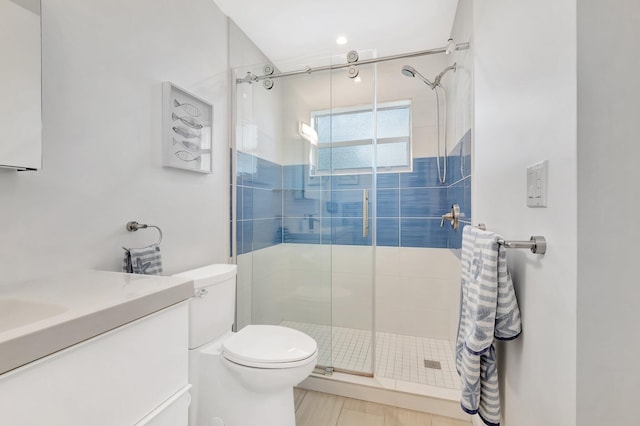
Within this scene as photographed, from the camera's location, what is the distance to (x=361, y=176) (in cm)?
200

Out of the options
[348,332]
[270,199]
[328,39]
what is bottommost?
[348,332]

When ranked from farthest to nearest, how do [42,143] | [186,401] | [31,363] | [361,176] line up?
[361,176] < [42,143] < [186,401] < [31,363]

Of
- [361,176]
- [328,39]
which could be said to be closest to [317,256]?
[361,176]

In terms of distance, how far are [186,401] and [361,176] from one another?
159 cm

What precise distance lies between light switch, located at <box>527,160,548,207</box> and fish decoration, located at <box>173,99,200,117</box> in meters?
1.68

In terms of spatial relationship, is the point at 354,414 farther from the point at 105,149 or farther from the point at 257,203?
the point at 105,149

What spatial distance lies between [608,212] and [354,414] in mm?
1656

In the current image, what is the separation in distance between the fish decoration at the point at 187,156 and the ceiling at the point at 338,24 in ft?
3.25

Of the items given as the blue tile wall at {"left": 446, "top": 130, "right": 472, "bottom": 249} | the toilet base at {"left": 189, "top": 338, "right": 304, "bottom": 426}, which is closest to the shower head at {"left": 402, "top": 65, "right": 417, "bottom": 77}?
the blue tile wall at {"left": 446, "top": 130, "right": 472, "bottom": 249}

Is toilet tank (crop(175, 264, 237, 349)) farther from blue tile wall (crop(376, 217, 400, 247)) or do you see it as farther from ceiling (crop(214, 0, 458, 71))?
ceiling (crop(214, 0, 458, 71))

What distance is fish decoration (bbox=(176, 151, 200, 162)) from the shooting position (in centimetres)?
157

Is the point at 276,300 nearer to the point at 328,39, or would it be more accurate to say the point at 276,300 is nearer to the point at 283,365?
the point at 283,365

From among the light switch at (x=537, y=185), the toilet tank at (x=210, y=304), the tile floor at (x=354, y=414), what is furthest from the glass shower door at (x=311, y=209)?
the light switch at (x=537, y=185)

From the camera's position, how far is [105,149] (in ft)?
3.94
